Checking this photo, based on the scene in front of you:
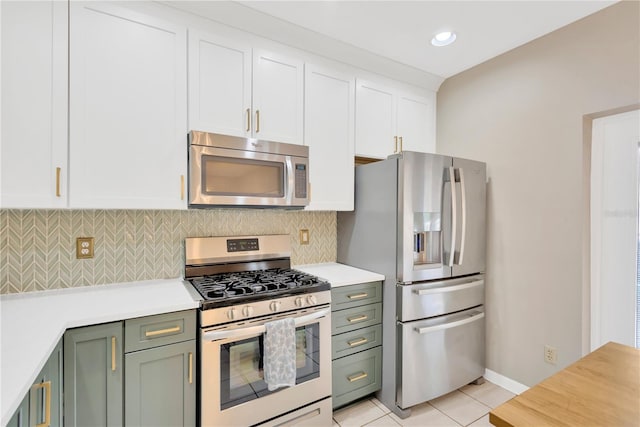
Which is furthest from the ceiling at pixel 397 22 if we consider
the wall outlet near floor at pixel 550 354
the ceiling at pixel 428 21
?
the wall outlet near floor at pixel 550 354

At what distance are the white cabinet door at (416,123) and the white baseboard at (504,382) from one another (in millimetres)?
1952

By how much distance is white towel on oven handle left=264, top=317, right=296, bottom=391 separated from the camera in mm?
1695

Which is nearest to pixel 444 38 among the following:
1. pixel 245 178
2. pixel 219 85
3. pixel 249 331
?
pixel 219 85

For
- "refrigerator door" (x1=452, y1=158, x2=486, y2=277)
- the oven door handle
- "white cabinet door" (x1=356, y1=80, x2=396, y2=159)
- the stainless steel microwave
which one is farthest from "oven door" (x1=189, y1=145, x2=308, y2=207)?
"refrigerator door" (x1=452, y1=158, x2=486, y2=277)

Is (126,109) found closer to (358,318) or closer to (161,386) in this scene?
(161,386)

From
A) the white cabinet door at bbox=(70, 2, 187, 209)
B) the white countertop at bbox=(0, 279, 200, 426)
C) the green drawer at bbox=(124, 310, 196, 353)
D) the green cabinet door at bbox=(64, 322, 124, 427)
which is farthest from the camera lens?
the white cabinet door at bbox=(70, 2, 187, 209)

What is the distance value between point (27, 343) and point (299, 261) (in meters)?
1.72

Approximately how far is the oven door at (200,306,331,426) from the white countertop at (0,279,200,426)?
0.28m

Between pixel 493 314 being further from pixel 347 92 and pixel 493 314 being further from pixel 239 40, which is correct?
pixel 239 40

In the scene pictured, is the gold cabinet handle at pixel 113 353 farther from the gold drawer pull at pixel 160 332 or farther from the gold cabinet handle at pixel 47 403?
the gold cabinet handle at pixel 47 403

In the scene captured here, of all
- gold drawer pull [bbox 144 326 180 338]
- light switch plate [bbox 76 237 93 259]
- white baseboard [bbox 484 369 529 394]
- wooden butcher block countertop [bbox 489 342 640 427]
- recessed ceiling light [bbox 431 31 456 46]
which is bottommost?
white baseboard [bbox 484 369 529 394]

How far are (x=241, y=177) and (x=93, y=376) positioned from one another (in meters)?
1.22

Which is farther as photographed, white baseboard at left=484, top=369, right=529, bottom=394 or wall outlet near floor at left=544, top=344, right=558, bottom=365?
white baseboard at left=484, top=369, right=529, bottom=394

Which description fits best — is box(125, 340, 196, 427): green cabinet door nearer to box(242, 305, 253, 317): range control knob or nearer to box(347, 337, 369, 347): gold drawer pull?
box(242, 305, 253, 317): range control knob
